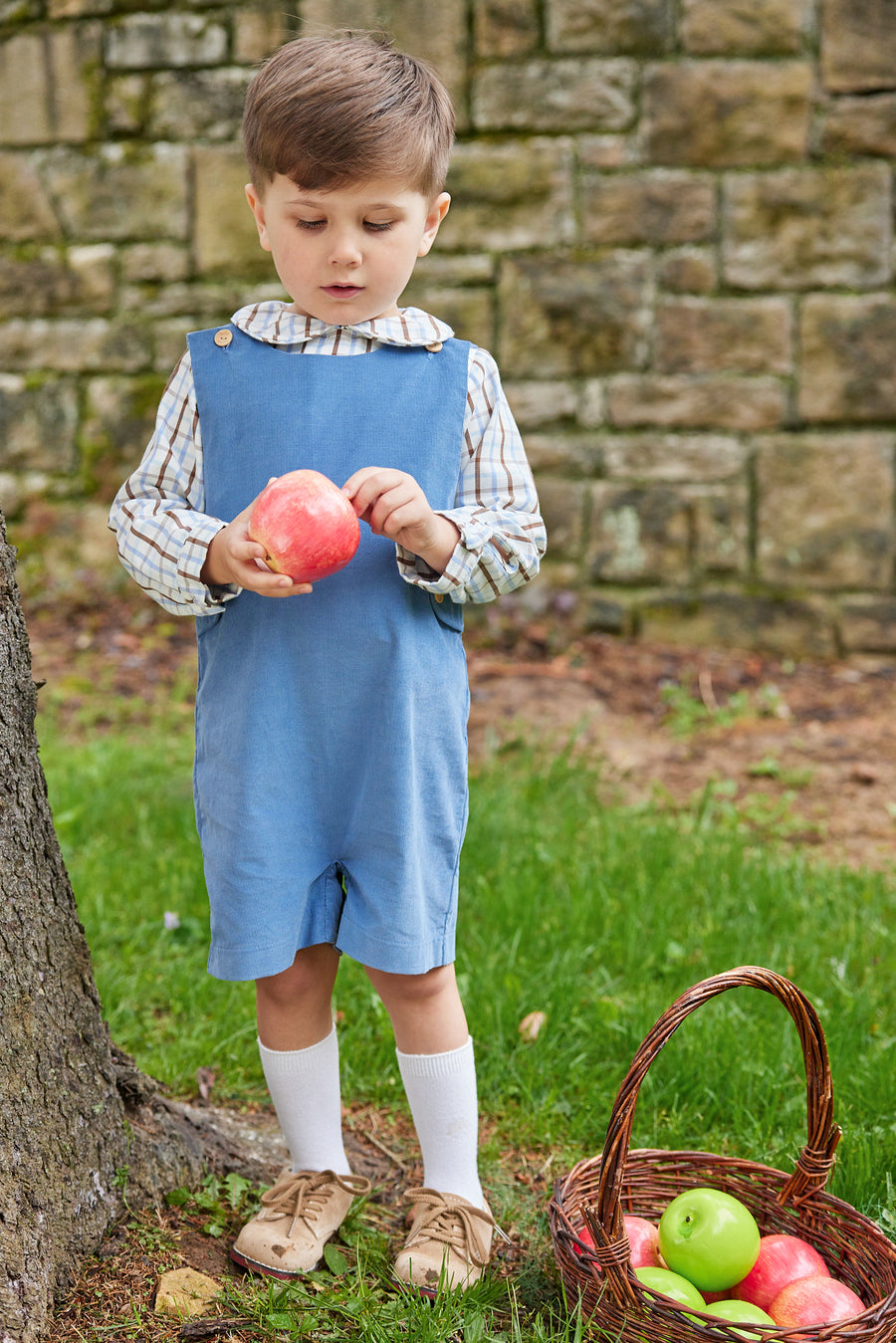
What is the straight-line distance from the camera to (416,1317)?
1583 millimetres

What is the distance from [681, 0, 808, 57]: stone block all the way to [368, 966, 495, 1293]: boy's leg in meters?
3.91

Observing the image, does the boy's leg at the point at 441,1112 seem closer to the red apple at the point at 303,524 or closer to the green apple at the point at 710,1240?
the green apple at the point at 710,1240

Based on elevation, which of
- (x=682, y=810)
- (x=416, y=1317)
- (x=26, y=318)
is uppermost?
(x=26, y=318)

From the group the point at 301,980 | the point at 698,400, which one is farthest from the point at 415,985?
the point at 698,400

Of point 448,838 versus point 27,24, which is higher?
point 27,24

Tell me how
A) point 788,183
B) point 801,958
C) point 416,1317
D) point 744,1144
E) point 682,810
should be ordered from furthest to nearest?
point 788,183, point 682,810, point 801,958, point 744,1144, point 416,1317

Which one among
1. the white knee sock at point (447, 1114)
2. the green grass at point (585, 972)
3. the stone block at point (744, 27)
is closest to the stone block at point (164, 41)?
the stone block at point (744, 27)

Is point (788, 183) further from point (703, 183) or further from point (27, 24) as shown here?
point (27, 24)

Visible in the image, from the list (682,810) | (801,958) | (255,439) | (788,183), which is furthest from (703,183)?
(255,439)

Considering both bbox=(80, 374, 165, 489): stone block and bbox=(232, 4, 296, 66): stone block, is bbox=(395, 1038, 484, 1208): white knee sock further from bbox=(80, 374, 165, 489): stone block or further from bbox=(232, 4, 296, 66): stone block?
bbox=(232, 4, 296, 66): stone block

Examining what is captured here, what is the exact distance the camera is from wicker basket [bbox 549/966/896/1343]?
1.46 m

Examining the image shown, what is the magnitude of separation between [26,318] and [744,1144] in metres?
4.41

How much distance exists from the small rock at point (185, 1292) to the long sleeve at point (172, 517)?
0.91 metres

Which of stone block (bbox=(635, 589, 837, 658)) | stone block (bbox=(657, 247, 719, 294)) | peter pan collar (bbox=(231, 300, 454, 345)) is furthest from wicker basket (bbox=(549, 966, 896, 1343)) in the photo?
stone block (bbox=(657, 247, 719, 294))
